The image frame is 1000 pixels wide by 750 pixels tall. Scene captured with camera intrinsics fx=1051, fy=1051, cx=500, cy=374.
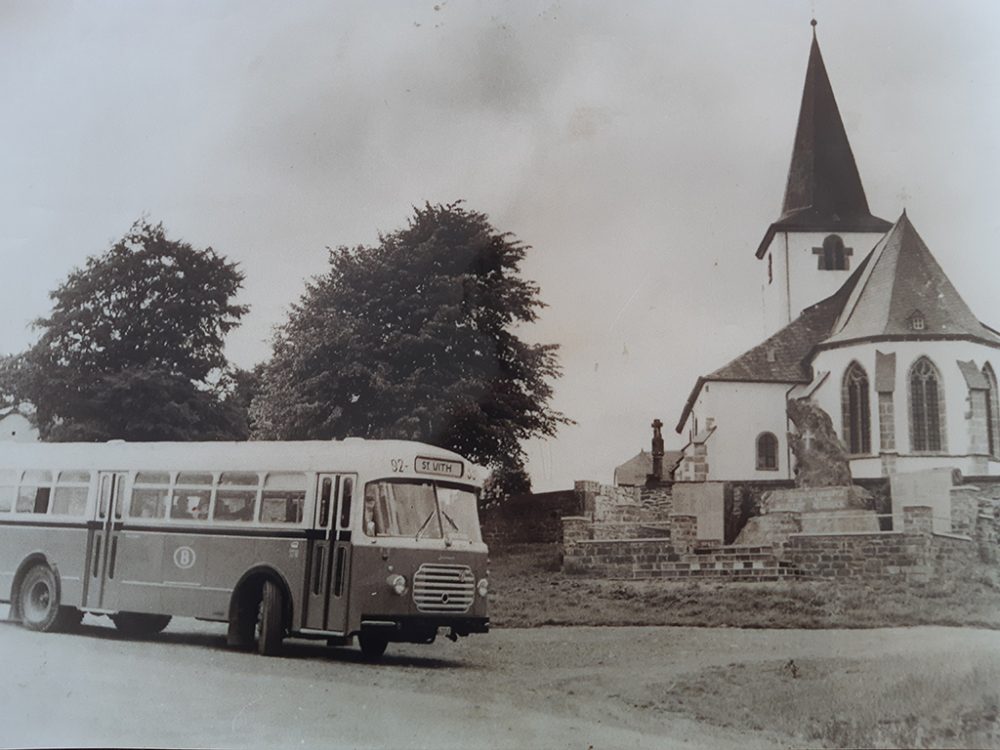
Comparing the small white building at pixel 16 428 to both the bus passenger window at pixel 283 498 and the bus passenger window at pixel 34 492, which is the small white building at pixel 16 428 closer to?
the bus passenger window at pixel 34 492

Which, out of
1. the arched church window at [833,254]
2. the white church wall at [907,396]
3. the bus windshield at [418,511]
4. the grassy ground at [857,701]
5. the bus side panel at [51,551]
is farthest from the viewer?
the arched church window at [833,254]

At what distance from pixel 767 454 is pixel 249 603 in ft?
10.0

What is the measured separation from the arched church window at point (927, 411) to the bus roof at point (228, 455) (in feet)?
8.06

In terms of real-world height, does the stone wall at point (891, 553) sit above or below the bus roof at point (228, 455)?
below

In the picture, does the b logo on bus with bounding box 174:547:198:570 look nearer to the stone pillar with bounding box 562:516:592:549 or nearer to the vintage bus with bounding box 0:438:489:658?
the vintage bus with bounding box 0:438:489:658

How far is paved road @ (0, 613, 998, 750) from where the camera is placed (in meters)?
5.09

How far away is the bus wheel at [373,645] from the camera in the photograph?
561cm

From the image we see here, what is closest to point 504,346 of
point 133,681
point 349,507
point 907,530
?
point 349,507

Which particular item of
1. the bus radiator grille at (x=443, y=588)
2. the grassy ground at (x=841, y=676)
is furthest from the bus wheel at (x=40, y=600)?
the grassy ground at (x=841, y=676)

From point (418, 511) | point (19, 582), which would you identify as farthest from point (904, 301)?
point (19, 582)

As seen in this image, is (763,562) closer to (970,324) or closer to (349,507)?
(970,324)

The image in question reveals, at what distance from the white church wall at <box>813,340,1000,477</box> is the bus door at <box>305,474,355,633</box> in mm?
2671

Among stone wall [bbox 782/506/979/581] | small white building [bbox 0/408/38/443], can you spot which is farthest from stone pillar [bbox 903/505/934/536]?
small white building [bbox 0/408/38/443]

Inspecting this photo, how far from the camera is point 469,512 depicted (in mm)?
5762
